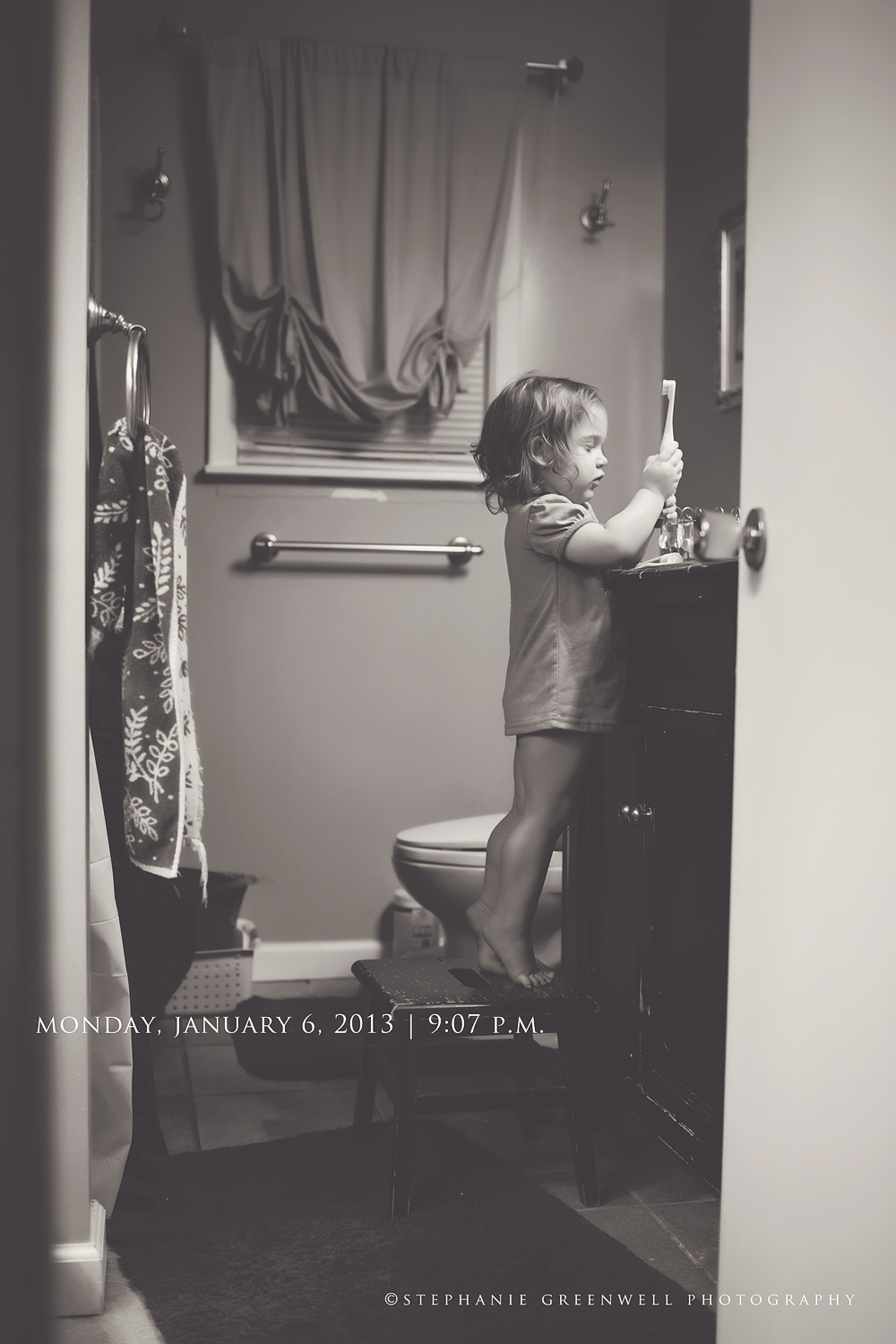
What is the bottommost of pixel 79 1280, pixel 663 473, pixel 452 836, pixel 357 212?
pixel 79 1280

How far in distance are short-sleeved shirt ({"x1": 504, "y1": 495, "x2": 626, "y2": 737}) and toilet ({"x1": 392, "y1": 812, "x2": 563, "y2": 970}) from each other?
510 mm

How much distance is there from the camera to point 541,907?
210 cm

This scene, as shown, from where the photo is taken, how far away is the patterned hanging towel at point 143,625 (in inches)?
56.4

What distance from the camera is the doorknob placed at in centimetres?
95

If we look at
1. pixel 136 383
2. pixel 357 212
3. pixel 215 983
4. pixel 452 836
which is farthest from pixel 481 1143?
pixel 357 212

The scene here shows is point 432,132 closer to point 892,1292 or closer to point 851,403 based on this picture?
point 851,403

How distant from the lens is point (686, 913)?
147cm

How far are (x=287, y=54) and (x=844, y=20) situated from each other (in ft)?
6.59

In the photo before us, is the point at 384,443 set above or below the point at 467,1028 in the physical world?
above

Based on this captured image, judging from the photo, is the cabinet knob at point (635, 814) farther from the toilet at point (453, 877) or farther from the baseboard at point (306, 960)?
the baseboard at point (306, 960)

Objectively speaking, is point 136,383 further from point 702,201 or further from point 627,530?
point 702,201

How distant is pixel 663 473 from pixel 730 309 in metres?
0.99

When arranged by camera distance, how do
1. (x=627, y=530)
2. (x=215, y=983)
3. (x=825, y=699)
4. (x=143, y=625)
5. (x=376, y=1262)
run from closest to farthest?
(x=825, y=699)
(x=376, y=1262)
(x=143, y=625)
(x=627, y=530)
(x=215, y=983)

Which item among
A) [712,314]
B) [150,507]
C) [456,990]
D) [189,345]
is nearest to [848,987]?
[456,990]
